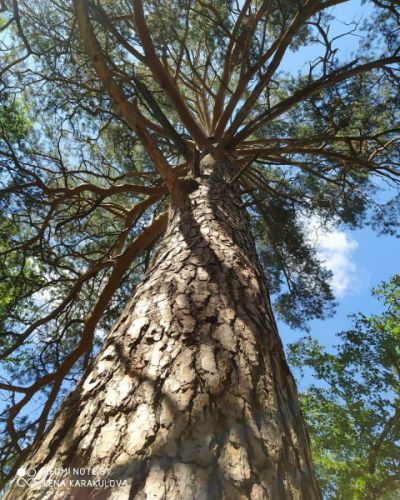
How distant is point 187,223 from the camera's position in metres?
2.15

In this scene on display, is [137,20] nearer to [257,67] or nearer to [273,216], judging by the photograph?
[257,67]

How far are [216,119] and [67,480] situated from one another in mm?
5779

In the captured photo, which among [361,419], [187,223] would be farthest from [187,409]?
[361,419]

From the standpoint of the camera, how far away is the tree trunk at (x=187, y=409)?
77cm

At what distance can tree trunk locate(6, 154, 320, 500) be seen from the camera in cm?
77

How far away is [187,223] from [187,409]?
1.35 m

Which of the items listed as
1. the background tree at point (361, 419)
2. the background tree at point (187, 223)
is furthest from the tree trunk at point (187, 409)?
the background tree at point (361, 419)

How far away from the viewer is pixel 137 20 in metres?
3.37

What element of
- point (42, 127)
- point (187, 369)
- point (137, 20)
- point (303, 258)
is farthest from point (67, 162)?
point (187, 369)

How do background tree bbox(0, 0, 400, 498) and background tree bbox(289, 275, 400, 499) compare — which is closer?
background tree bbox(0, 0, 400, 498)
